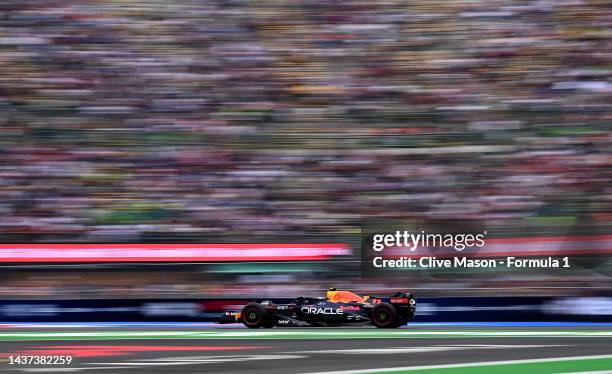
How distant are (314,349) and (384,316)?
276 cm

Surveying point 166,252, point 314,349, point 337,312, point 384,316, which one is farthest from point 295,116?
point 314,349

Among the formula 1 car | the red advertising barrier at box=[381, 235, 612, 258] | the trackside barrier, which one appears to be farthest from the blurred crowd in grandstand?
the formula 1 car

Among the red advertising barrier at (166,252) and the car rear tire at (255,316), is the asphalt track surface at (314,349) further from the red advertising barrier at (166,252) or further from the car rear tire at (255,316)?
the red advertising barrier at (166,252)

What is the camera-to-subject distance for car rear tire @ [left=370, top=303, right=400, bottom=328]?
13.5 m

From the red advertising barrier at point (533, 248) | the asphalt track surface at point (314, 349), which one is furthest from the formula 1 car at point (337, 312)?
the red advertising barrier at point (533, 248)

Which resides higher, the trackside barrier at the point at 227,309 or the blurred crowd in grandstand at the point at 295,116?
the blurred crowd in grandstand at the point at 295,116

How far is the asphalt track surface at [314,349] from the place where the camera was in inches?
363

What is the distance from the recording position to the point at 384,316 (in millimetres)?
13547

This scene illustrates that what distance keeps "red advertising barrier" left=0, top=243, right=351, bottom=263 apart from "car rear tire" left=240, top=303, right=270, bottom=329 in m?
1.67

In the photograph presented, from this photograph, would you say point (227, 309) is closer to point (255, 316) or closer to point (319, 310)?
point (255, 316)

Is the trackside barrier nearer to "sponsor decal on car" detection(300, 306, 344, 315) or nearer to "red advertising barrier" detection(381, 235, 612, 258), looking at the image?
"red advertising barrier" detection(381, 235, 612, 258)

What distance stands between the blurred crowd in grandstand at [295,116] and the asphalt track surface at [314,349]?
2888 millimetres

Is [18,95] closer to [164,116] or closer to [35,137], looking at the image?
[35,137]

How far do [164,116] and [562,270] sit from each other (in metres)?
8.34
